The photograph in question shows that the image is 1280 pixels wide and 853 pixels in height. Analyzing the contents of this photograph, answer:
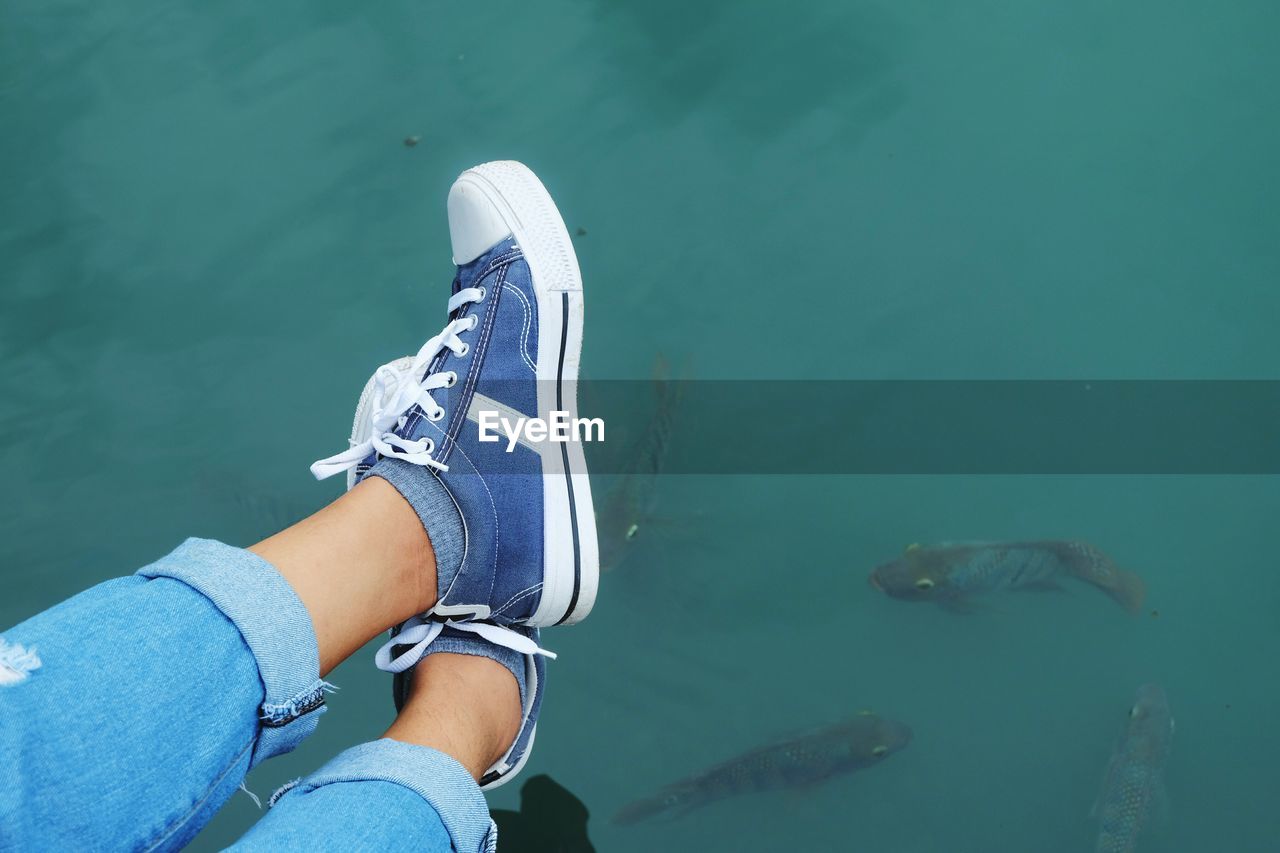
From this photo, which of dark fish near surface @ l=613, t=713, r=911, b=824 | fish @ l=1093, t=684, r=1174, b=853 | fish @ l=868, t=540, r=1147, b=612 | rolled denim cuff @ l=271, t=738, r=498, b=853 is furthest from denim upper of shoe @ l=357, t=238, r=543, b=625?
fish @ l=1093, t=684, r=1174, b=853

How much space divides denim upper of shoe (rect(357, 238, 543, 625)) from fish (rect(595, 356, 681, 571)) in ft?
2.44

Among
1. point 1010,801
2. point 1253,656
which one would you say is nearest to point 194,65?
A: point 1010,801

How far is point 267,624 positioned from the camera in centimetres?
182

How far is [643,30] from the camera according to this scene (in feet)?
13.7

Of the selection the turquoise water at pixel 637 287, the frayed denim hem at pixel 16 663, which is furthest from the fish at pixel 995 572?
the frayed denim hem at pixel 16 663

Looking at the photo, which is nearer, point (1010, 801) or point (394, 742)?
point (394, 742)

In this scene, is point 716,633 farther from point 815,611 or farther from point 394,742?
point 394,742

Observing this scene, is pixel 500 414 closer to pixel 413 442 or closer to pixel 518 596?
pixel 413 442

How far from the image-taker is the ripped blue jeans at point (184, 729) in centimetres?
156

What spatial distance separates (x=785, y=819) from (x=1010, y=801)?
72cm

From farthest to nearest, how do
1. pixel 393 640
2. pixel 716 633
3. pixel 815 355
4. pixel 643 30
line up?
pixel 643 30
pixel 815 355
pixel 716 633
pixel 393 640

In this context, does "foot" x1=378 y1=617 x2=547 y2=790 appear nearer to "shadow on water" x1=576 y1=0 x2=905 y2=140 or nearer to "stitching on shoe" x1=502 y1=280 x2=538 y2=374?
"stitching on shoe" x1=502 y1=280 x2=538 y2=374

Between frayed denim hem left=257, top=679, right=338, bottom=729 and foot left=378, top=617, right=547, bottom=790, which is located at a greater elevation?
frayed denim hem left=257, top=679, right=338, bottom=729

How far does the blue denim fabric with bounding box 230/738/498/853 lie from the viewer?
1.70 meters
